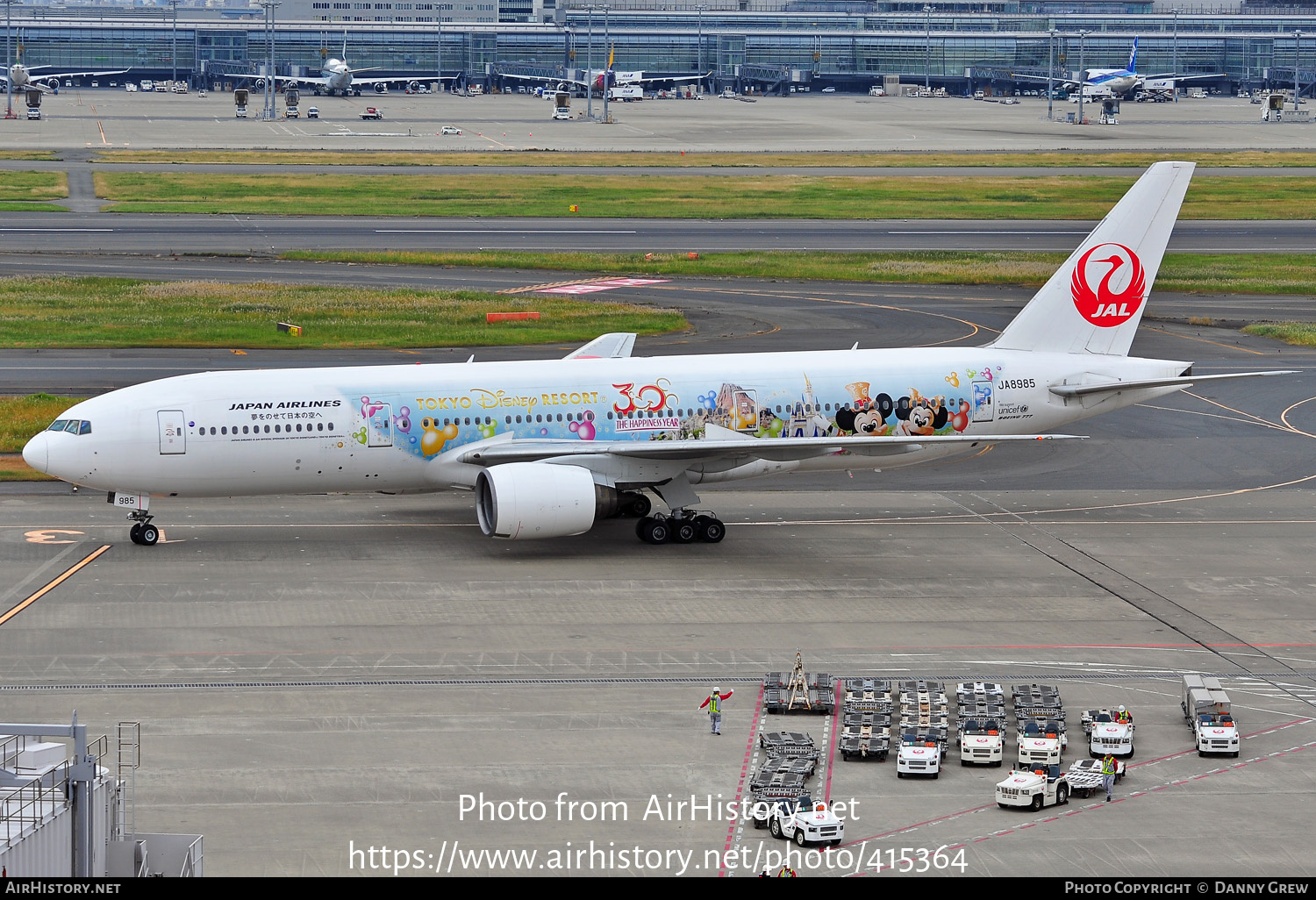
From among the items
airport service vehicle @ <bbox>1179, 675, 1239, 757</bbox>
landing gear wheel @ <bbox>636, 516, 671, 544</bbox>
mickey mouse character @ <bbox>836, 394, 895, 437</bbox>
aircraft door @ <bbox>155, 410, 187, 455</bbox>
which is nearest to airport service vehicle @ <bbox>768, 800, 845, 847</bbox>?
airport service vehicle @ <bbox>1179, 675, 1239, 757</bbox>

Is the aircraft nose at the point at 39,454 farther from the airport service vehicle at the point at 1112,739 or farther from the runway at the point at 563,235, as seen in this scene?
the runway at the point at 563,235

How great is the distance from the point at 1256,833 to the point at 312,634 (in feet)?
62.0

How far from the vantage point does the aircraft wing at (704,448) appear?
40094 millimetres

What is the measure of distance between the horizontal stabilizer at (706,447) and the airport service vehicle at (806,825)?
17.8 metres

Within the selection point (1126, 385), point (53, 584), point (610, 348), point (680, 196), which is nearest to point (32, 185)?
point (680, 196)

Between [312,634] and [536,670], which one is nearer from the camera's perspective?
[536,670]

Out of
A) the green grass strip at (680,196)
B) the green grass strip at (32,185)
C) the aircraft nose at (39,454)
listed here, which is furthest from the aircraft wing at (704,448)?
the green grass strip at (32,185)

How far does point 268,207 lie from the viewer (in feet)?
376

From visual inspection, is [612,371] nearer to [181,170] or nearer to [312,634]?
[312,634]

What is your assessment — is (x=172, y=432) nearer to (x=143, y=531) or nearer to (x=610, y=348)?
(x=143, y=531)
